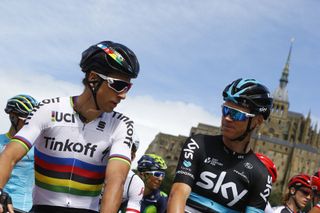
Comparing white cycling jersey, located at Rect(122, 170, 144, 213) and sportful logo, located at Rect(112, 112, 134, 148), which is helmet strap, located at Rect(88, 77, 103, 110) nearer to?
sportful logo, located at Rect(112, 112, 134, 148)

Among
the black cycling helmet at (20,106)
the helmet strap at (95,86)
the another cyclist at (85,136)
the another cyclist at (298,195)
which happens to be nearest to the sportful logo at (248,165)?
the another cyclist at (85,136)

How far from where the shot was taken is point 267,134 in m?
198

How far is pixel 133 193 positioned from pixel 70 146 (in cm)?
273

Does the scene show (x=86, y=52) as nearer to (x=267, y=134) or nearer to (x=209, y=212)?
(x=209, y=212)

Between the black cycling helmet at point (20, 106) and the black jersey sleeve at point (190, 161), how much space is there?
182 inches

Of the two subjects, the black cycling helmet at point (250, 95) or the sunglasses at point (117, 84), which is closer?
the sunglasses at point (117, 84)

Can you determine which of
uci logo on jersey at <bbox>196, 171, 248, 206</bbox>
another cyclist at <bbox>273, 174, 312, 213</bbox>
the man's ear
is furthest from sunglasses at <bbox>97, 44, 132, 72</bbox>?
another cyclist at <bbox>273, 174, 312, 213</bbox>

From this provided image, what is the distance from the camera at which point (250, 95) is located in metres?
5.67

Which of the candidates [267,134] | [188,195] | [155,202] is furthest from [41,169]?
[267,134]

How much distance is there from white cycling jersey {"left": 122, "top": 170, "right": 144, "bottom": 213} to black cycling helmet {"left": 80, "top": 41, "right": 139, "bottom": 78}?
2590 millimetres

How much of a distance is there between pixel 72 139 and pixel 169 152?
6656 inches

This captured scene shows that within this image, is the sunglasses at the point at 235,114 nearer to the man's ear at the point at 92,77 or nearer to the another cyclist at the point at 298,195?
the man's ear at the point at 92,77

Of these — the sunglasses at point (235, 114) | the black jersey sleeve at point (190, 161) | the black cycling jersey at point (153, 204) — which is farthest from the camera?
the black cycling jersey at point (153, 204)

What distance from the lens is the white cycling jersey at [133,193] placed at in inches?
287
